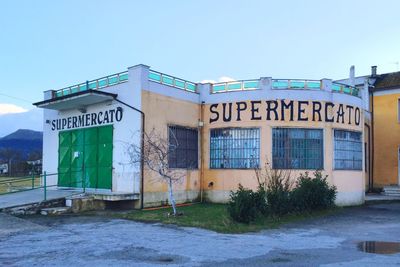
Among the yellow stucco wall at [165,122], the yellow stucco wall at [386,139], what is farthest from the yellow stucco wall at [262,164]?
the yellow stucco wall at [386,139]

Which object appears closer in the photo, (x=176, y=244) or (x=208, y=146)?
(x=176, y=244)

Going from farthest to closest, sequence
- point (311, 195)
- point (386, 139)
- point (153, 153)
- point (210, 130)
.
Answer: point (386, 139) < point (210, 130) < point (153, 153) < point (311, 195)

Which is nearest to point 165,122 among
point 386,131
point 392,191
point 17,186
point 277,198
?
point 277,198

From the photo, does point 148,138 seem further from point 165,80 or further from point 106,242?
point 106,242

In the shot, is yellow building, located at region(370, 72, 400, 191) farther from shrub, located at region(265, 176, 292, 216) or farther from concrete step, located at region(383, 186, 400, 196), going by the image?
shrub, located at region(265, 176, 292, 216)

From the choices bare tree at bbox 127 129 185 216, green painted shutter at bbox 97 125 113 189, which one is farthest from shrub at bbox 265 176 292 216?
green painted shutter at bbox 97 125 113 189

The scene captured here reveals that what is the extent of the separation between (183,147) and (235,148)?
7.40 feet

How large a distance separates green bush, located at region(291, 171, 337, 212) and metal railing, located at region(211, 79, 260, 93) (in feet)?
15.7

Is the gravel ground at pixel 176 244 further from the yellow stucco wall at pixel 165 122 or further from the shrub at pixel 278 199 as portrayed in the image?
the yellow stucco wall at pixel 165 122

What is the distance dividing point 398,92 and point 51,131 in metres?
19.8

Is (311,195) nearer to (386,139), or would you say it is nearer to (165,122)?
(165,122)

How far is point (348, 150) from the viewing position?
18.8 m

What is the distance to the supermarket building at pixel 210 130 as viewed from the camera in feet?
54.3

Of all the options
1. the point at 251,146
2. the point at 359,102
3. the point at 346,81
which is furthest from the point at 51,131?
the point at 346,81
